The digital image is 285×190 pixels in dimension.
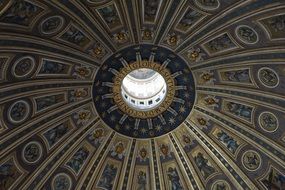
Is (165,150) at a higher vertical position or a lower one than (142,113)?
lower

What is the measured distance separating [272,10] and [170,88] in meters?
7.74

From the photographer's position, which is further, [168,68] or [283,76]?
[168,68]

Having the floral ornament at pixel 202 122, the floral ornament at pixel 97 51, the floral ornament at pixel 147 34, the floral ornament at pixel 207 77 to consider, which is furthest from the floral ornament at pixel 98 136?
the floral ornament at pixel 207 77

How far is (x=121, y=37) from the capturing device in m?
21.0

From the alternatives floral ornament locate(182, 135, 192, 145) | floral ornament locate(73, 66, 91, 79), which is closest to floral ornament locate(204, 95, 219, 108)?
floral ornament locate(182, 135, 192, 145)

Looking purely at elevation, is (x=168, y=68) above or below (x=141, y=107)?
above

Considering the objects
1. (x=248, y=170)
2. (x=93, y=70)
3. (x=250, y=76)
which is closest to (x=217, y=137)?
(x=248, y=170)

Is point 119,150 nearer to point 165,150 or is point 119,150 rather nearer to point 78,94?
point 165,150

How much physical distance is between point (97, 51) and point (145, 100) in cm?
562

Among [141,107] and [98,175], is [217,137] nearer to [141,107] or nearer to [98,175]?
[141,107]

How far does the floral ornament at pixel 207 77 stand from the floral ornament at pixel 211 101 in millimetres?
889

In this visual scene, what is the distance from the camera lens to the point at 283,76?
19.6m

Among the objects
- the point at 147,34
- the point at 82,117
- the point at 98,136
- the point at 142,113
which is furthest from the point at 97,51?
the point at 98,136

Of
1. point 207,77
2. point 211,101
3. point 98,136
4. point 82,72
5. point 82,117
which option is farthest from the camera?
point 98,136
